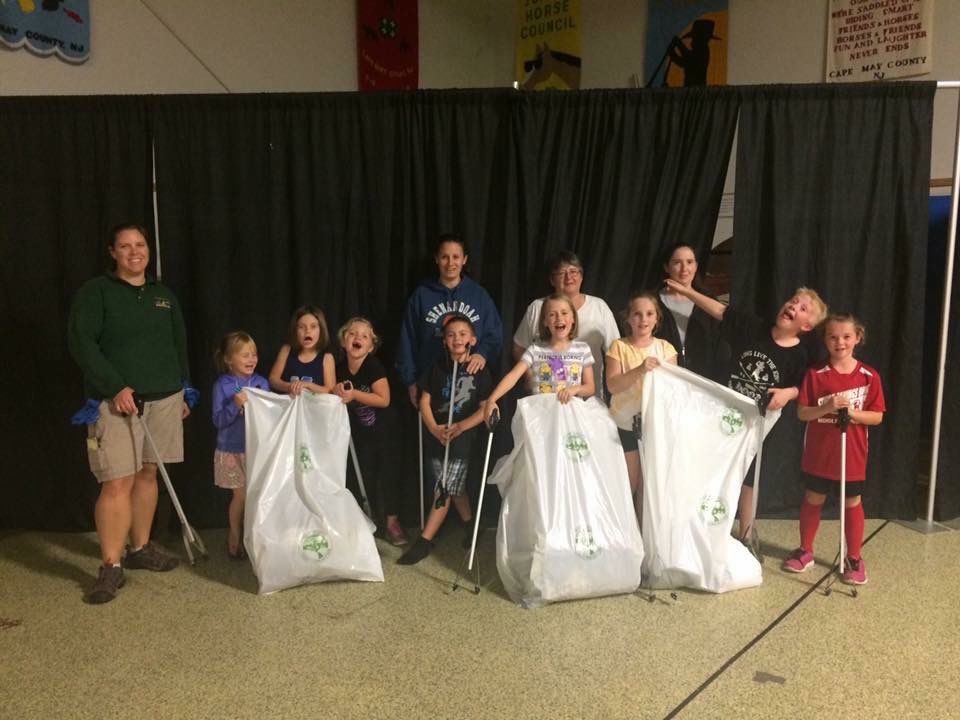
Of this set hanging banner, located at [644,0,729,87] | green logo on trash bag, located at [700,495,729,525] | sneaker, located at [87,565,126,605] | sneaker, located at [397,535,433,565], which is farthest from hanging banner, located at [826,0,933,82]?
sneaker, located at [87,565,126,605]

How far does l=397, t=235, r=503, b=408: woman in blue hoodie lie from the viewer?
3.13 meters

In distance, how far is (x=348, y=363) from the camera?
10.3 ft

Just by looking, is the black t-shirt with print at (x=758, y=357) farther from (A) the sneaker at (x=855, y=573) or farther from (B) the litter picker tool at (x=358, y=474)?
(B) the litter picker tool at (x=358, y=474)

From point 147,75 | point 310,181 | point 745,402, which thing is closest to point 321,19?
point 147,75

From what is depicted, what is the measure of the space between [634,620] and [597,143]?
2.00 meters

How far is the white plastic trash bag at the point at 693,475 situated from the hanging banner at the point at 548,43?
3.78 m

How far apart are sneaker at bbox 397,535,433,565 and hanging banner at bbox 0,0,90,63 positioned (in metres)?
2.87

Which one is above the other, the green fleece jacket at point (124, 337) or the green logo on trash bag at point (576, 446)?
the green fleece jacket at point (124, 337)

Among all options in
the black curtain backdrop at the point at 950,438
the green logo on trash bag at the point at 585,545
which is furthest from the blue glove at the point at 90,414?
the black curtain backdrop at the point at 950,438

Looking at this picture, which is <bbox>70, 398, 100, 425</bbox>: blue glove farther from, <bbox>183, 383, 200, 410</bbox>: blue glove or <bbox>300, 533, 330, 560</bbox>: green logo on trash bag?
<bbox>300, 533, 330, 560</bbox>: green logo on trash bag

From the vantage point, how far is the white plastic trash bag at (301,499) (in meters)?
2.68

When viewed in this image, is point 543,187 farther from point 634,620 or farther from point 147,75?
point 147,75

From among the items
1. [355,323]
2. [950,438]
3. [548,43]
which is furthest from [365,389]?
[548,43]

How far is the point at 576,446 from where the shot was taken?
2.66 metres
